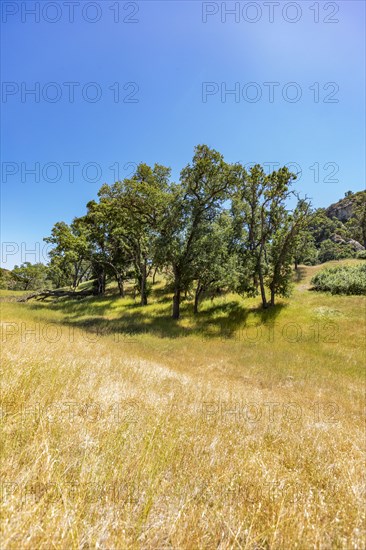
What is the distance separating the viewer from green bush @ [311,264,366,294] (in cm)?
2422

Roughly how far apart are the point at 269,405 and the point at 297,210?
21356 mm

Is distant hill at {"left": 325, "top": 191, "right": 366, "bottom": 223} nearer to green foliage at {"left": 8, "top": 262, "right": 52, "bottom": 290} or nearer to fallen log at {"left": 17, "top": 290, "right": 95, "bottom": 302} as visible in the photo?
fallen log at {"left": 17, "top": 290, "right": 95, "bottom": 302}

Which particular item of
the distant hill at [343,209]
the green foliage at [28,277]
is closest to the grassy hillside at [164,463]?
the green foliage at [28,277]

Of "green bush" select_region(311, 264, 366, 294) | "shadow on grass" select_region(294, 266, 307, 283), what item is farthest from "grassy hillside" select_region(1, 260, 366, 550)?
"shadow on grass" select_region(294, 266, 307, 283)

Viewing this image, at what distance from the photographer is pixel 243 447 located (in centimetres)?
380

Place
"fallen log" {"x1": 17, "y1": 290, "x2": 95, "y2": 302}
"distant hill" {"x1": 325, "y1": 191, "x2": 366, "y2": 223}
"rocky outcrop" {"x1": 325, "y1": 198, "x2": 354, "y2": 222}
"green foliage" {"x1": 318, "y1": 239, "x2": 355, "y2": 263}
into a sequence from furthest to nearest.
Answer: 1. "rocky outcrop" {"x1": 325, "y1": 198, "x2": 354, "y2": 222}
2. "distant hill" {"x1": 325, "y1": 191, "x2": 366, "y2": 223}
3. "green foliage" {"x1": 318, "y1": 239, "x2": 355, "y2": 263}
4. "fallen log" {"x1": 17, "y1": 290, "x2": 95, "y2": 302}

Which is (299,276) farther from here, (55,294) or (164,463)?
(55,294)

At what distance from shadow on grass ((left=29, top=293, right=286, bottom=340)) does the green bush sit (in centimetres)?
747

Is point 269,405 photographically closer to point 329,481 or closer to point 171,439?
point 329,481

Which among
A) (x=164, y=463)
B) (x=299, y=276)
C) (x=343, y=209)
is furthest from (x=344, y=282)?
(x=343, y=209)

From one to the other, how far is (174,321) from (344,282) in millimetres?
19435

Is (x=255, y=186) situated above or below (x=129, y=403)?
above

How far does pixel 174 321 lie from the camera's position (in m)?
23.7

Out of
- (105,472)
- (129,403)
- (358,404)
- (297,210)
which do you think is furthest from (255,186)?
(105,472)
